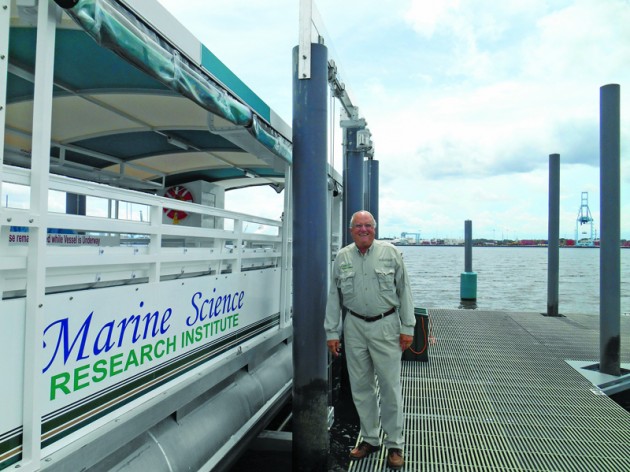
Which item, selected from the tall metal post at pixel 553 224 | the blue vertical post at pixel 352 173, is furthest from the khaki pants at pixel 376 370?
the tall metal post at pixel 553 224

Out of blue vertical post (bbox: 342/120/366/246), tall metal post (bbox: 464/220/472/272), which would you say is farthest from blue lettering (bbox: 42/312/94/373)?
tall metal post (bbox: 464/220/472/272)

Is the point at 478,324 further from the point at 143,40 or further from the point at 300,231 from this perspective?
the point at 143,40

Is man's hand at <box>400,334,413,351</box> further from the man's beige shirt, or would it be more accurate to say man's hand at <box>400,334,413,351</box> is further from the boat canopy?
the boat canopy

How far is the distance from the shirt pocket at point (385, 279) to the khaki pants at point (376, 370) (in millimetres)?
218

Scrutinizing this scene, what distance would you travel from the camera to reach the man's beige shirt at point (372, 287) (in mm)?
3484

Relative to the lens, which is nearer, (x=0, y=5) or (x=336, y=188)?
(x=0, y=5)

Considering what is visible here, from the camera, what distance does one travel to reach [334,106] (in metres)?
5.12

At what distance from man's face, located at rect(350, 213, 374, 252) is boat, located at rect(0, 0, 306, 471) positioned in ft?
3.27

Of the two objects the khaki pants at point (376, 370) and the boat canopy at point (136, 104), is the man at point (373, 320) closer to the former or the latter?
the khaki pants at point (376, 370)

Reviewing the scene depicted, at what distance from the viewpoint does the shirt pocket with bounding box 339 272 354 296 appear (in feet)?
11.6

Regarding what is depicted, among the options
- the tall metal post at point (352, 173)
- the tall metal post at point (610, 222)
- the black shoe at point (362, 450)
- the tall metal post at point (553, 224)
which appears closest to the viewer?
the black shoe at point (362, 450)

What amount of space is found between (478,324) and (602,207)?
3609mm

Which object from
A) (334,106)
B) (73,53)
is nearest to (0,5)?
(73,53)

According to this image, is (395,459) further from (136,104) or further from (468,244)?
(468,244)
